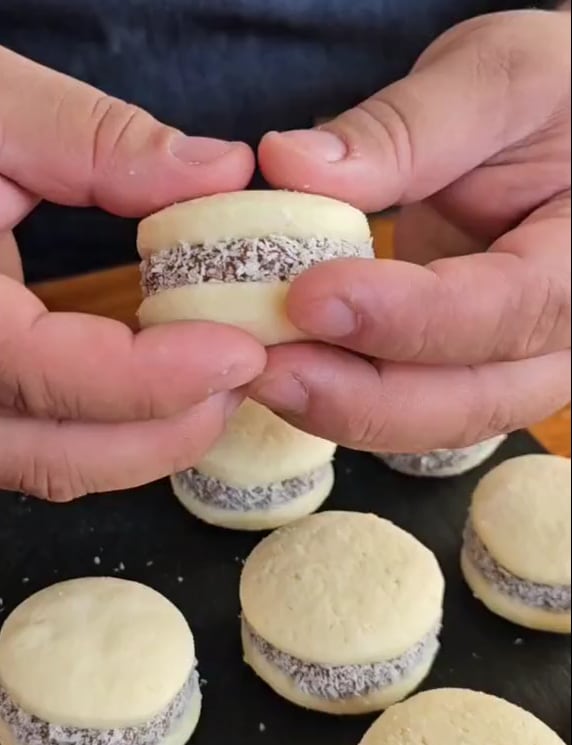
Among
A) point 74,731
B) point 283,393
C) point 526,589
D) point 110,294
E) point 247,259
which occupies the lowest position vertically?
point 526,589

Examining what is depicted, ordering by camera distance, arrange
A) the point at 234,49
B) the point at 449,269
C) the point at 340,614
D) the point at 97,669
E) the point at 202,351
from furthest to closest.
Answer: the point at 234,49, the point at 340,614, the point at 97,669, the point at 449,269, the point at 202,351

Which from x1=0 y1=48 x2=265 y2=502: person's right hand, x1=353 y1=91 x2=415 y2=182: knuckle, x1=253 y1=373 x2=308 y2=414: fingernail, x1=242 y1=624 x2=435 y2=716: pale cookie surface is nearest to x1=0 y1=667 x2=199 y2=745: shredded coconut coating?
x1=242 y1=624 x2=435 y2=716: pale cookie surface

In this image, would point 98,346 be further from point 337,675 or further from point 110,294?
point 110,294

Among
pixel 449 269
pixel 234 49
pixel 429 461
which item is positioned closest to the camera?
pixel 449 269

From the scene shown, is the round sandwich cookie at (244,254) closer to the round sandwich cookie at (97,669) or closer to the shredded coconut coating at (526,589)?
the round sandwich cookie at (97,669)

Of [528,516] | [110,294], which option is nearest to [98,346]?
[110,294]

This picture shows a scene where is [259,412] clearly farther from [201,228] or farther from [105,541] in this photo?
[201,228]
